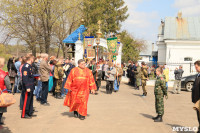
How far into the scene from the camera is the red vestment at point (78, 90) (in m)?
6.65

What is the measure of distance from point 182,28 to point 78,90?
2836 centimetres

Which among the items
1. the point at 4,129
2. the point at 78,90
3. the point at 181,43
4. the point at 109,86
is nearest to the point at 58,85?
the point at 109,86

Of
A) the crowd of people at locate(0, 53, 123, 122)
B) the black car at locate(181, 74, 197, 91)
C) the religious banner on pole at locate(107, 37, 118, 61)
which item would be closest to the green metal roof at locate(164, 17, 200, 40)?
the religious banner on pole at locate(107, 37, 118, 61)

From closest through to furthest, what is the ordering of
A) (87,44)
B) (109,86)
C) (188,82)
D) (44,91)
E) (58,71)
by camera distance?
(44,91)
(58,71)
(109,86)
(188,82)
(87,44)

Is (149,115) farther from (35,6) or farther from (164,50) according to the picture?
(164,50)

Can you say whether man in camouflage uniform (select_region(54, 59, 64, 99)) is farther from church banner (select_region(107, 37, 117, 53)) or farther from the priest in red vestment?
church banner (select_region(107, 37, 117, 53))

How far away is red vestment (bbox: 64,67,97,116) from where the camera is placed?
6.65 m

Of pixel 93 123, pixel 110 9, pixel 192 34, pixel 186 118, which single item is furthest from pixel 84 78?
pixel 192 34

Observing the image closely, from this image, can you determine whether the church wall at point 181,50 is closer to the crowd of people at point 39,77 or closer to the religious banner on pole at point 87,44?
the religious banner on pole at point 87,44

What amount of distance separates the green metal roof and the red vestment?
994 inches

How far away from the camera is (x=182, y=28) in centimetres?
3144

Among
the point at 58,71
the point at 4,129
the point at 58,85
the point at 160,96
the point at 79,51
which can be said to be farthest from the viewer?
the point at 79,51

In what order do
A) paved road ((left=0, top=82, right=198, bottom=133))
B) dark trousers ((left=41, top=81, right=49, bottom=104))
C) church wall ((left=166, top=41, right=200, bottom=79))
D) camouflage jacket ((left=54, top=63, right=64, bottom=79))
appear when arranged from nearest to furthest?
paved road ((left=0, top=82, right=198, bottom=133)), dark trousers ((left=41, top=81, right=49, bottom=104)), camouflage jacket ((left=54, top=63, right=64, bottom=79)), church wall ((left=166, top=41, right=200, bottom=79))

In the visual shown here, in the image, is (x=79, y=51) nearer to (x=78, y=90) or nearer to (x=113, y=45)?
(x=113, y=45)
